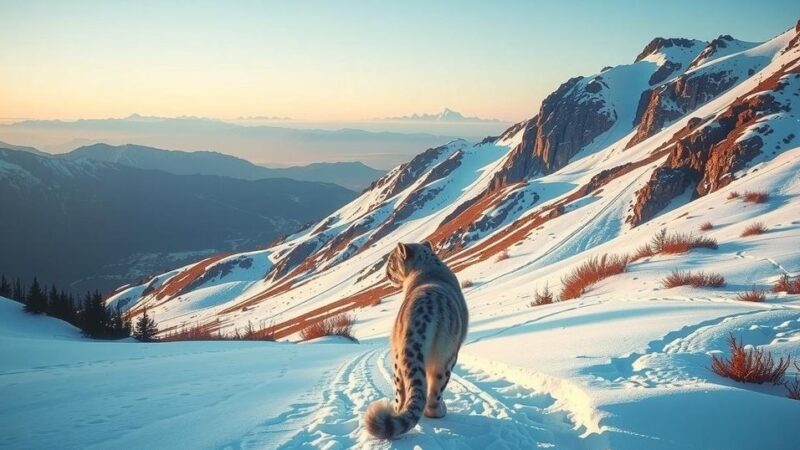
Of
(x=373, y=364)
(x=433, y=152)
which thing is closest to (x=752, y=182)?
(x=373, y=364)

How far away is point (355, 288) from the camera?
6712 centimetres

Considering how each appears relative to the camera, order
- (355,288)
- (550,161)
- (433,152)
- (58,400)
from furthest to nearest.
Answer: (433,152) → (550,161) → (355,288) → (58,400)

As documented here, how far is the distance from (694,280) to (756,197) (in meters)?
14.2

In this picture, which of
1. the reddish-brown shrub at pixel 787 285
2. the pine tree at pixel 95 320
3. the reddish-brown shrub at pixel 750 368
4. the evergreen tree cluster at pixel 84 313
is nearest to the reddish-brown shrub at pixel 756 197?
the reddish-brown shrub at pixel 787 285

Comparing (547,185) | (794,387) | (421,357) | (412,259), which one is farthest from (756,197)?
(547,185)

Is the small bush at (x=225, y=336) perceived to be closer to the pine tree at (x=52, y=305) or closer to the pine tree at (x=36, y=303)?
the pine tree at (x=36, y=303)

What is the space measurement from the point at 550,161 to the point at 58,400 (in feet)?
391

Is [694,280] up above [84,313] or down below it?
above

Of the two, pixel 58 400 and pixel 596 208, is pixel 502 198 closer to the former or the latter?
pixel 596 208

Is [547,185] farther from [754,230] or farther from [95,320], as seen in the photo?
[95,320]

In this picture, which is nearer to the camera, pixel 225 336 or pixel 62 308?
pixel 225 336

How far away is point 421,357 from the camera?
13.4ft

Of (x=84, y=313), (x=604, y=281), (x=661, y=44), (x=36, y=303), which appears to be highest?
(x=661, y=44)

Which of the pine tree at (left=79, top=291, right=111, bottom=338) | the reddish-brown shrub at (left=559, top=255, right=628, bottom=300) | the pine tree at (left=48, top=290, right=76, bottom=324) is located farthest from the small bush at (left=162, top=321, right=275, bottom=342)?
the reddish-brown shrub at (left=559, top=255, right=628, bottom=300)
